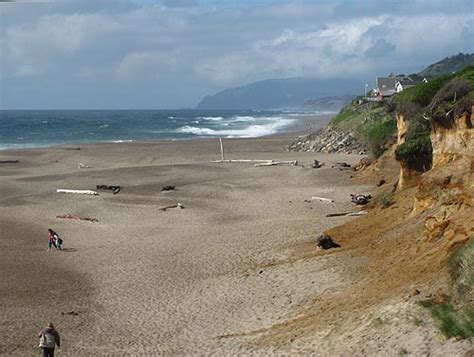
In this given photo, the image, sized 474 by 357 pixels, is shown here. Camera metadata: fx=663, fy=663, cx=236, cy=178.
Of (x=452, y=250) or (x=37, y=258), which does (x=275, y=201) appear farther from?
(x=452, y=250)

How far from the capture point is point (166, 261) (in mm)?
22031

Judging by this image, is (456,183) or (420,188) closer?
(456,183)

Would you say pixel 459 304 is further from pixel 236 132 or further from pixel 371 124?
pixel 236 132

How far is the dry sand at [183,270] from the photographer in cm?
1462

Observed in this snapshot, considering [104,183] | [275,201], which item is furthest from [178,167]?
[275,201]

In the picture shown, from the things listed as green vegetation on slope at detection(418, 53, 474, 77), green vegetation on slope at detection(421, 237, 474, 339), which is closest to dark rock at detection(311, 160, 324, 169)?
green vegetation on slope at detection(421, 237, 474, 339)

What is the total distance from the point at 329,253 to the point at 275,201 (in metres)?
12.1

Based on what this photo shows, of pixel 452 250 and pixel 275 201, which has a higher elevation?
pixel 452 250

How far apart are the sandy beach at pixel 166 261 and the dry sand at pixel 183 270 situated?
0.17ft

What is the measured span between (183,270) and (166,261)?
1.41m

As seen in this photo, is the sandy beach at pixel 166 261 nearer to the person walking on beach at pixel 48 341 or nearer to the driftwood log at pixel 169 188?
the driftwood log at pixel 169 188

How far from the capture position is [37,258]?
23.2 m

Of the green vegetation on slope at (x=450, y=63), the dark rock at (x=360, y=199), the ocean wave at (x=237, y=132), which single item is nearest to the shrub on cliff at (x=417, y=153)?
the dark rock at (x=360, y=199)

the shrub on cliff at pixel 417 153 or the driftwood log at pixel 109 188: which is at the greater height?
the shrub on cliff at pixel 417 153
